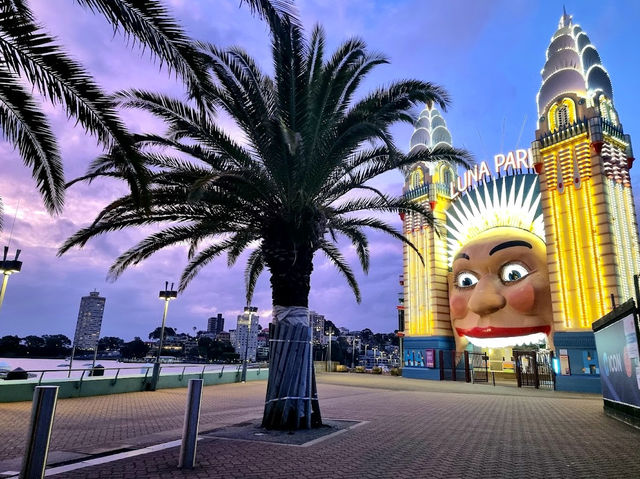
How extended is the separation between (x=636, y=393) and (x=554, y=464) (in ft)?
14.7

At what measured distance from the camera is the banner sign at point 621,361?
29.3 feet

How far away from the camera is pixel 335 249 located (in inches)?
506

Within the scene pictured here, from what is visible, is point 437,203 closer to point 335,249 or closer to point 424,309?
point 424,309

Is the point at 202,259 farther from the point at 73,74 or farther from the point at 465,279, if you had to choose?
the point at 465,279

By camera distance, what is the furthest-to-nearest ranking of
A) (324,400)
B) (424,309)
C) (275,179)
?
(424,309), (324,400), (275,179)

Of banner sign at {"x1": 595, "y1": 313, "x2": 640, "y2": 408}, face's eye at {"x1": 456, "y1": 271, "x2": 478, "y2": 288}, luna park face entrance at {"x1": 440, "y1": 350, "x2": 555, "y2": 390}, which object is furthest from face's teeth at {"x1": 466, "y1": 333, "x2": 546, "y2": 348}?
banner sign at {"x1": 595, "y1": 313, "x2": 640, "y2": 408}

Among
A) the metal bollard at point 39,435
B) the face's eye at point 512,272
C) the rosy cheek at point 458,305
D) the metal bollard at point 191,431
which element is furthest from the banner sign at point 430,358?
the metal bollard at point 39,435

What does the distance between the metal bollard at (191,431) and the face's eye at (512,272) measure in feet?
80.1

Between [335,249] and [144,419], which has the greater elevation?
[335,249]

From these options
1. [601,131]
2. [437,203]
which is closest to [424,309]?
[437,203]

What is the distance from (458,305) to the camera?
94.4 ft

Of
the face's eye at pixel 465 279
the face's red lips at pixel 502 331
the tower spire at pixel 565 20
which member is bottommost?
the face's red lips at pixel 502 331

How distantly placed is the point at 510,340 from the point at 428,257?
8217mm

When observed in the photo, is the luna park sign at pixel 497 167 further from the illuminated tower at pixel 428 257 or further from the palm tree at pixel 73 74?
the palm tree at pixel 73 74
